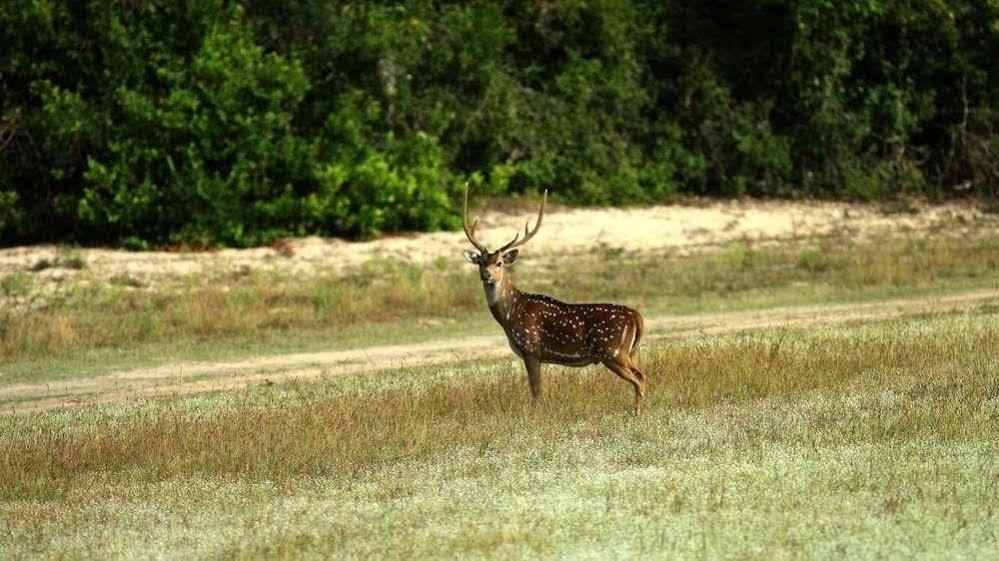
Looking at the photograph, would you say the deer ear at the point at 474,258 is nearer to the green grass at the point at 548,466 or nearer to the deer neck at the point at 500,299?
the deer neck at the point at 500,299

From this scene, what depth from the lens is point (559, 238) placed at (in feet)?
87.2

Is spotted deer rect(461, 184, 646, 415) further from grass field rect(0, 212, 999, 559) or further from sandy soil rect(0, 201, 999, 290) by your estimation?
sandy soil rect(0, 201, 999, 290)

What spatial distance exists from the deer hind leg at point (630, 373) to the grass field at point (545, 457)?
13 centimetres

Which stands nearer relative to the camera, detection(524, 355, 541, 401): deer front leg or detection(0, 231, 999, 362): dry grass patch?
detection(524, 355, 541, 401): deer front leg

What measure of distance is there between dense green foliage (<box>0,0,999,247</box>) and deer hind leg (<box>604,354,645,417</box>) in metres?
12.2

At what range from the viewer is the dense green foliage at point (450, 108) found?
24844 millimetres

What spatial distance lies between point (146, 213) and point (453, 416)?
12.1m

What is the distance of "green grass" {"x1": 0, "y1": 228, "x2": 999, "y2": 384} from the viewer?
1986cm

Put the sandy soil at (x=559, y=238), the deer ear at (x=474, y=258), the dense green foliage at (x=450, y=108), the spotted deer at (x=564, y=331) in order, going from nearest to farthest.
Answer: the spotted deer at (x=564, y=331) < the deer ear at (x=474, y=258) < the sandy soil at (x=559, y=238) < the dense green foliage at (x=450, y=108)

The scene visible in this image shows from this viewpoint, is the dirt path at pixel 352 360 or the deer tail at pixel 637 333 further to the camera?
the dirt path at pixel 352 360

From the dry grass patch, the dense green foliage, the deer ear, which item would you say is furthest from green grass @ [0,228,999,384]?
the deer ear

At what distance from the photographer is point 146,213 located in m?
24.6

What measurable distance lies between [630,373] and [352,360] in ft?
18.4

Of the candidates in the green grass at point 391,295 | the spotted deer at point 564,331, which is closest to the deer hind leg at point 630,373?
the spotted deer at point 564,331
